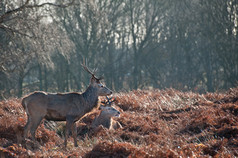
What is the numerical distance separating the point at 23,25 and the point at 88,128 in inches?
192

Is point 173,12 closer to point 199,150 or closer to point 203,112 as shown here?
point 203,112

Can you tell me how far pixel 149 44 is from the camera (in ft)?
116

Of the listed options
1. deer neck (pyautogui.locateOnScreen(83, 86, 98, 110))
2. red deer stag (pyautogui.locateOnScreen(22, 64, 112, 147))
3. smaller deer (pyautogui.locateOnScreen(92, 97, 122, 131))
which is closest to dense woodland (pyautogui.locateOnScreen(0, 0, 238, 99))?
smaller deer (pyautogui.locateOnScreen(92, 97, 122, 131))

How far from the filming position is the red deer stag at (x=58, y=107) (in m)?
8.20

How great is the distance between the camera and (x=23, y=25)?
12570 mm

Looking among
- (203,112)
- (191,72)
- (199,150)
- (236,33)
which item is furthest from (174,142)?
(191,72)

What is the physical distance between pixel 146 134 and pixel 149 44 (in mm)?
26444

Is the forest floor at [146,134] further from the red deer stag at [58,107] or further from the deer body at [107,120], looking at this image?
the red deer stag at [58,107]

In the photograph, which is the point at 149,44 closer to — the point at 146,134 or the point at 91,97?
the point at 146,134

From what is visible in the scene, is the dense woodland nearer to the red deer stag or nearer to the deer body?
the deer body

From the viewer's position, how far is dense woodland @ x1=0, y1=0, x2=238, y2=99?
2683 centimetres

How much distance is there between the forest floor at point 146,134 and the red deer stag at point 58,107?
48 cm

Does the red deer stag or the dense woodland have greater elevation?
the dense woodland

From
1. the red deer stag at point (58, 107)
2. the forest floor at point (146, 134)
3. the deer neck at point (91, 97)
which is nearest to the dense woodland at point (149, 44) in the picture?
the forest floor at point (146, 134)
